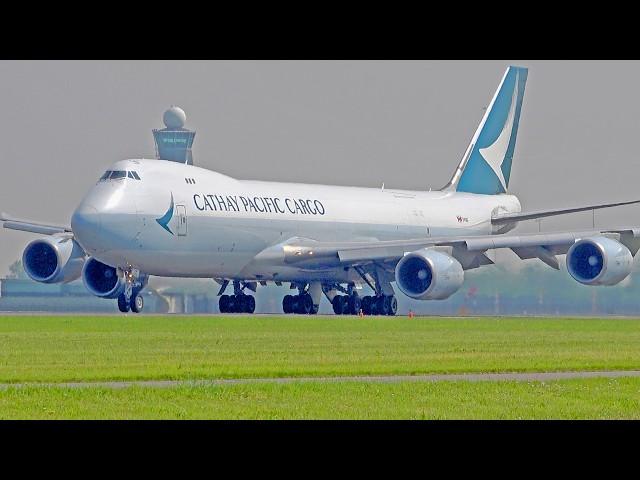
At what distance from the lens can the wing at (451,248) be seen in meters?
49.8

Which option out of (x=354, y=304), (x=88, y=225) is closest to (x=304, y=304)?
(x=354, y=304)

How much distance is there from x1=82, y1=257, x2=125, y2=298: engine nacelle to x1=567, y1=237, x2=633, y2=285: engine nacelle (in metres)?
15.8

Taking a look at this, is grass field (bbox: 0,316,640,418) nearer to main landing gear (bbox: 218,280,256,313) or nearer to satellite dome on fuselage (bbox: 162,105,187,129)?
main landing gear (bbox: 218,280,256,313)

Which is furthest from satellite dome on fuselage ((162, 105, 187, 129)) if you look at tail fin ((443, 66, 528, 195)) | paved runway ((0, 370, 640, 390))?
paved runway ((0, 370, 640, 390))

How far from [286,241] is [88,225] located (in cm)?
994

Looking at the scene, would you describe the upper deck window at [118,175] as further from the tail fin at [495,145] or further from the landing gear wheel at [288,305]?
the tail fin at [495,145]

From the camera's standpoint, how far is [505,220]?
63.4 meters

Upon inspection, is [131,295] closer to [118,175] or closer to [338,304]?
[118,175]

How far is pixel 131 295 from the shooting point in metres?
49.4

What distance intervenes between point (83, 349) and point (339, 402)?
37.5ft

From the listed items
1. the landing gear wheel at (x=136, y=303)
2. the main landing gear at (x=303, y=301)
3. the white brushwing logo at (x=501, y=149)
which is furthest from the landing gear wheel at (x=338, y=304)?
the white brushwing logo at (x=501, y=149)

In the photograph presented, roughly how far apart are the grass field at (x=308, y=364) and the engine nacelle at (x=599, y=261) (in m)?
2.03

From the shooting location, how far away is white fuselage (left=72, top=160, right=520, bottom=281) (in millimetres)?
46250
